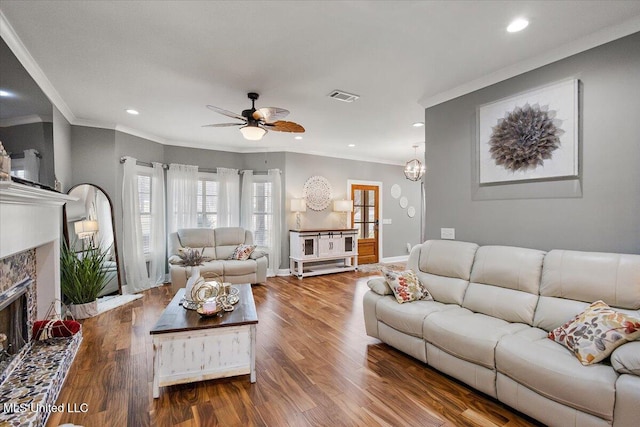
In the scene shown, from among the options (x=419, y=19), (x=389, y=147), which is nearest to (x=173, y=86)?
(x=419, y=19)

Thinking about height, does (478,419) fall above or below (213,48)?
below

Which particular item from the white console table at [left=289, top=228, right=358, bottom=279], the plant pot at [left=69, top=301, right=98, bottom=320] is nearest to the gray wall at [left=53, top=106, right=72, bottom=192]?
the plant pot at [left=69, top=301, right=98, bottom=320]

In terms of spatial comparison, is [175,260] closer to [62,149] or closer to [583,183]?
[62,149]

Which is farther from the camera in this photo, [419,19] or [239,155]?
[239,155]

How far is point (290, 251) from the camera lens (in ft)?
20.5

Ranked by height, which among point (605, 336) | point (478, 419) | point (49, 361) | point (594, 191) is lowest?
point (478, 419)

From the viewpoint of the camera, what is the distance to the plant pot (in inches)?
144

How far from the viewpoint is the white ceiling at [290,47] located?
6.47ft

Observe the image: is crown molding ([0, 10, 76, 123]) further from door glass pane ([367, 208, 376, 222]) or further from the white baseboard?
the white baseboard

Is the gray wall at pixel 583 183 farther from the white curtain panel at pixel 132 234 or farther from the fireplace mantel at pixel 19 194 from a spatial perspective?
the white curtain panel at pixel 132 234

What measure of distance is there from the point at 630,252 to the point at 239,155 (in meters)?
5.93

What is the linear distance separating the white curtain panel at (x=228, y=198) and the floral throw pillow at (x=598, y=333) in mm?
5347

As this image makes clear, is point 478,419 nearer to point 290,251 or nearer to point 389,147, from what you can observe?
point 290,251

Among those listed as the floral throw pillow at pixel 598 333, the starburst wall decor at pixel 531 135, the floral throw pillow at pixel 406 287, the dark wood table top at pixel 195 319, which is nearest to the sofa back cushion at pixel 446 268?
the floral throw pillow at pixel 406 287
